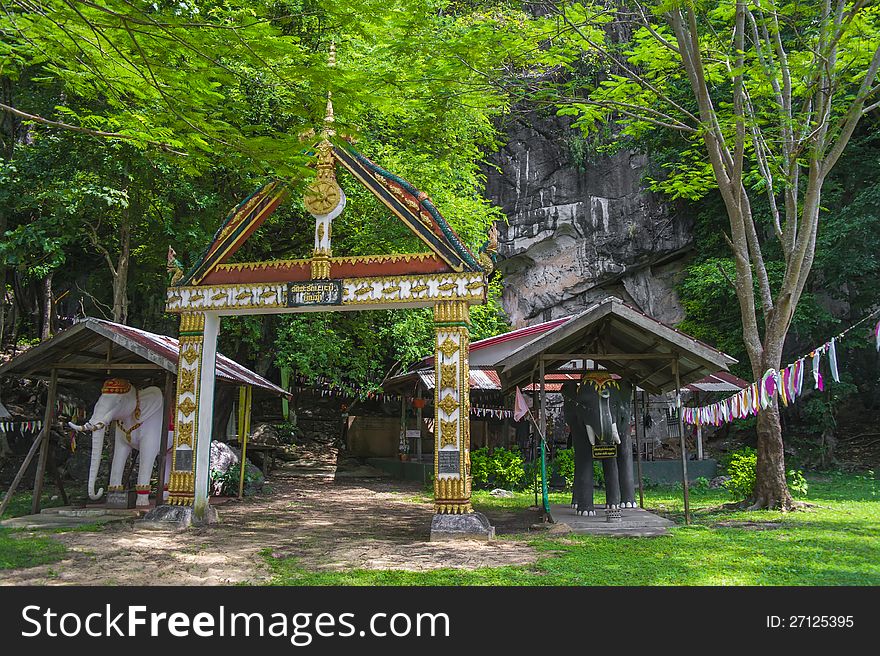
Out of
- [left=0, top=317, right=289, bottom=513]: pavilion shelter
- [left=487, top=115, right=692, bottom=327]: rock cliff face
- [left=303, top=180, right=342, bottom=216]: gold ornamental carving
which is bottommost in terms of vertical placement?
[left=0, top=317, right=289, bottom=513]: pavilion shelter

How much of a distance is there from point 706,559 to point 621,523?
2286 millimetres

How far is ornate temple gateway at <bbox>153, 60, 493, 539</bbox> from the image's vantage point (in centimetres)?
891

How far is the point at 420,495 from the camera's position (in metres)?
14.9

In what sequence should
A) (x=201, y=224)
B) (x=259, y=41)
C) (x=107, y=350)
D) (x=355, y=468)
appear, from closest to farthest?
(x=259, y=41) → (x=107, y=350) → (x=201, y=224) → (x=355, y=468)

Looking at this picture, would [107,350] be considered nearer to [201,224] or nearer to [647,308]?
[201,224]

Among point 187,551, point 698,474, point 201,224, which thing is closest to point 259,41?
Answer: point 187,551

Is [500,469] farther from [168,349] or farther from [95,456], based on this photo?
[95,456]

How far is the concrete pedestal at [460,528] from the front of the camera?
8.45 metres

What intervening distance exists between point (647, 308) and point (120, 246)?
18.7m

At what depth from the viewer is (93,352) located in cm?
1097

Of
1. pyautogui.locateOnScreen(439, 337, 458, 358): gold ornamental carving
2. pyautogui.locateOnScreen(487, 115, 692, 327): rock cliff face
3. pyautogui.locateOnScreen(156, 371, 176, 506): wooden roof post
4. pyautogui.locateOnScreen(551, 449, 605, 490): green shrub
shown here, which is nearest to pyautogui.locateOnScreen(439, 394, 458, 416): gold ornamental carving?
pyautogui.locateOnScreen(439, 337, 458, 358): gold ornamental carving

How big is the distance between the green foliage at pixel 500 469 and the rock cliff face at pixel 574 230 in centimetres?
1216

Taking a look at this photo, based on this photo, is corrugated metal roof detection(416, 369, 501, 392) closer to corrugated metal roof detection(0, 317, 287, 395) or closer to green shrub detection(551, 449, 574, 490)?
green shrub detection(551, 449, 574, 490)

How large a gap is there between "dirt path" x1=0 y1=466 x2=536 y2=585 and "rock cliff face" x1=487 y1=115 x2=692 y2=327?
16.2 metres
